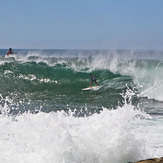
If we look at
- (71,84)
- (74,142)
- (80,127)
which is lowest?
(74,142)

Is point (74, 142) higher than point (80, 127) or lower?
lower

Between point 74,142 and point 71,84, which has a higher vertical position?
point 71,84

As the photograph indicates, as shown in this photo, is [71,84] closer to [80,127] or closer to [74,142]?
[80,127]

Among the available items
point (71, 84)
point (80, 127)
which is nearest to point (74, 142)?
point (80, 127)

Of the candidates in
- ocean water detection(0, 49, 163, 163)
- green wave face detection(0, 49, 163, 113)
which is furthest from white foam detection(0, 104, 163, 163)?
green wave face detection(0, 49, 163, 113)

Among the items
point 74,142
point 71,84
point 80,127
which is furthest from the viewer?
point 71,84

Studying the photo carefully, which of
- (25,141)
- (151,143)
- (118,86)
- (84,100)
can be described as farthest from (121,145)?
(118,86)

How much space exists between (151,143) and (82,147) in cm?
213

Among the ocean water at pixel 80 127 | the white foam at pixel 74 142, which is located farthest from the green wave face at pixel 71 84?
the white foam at pixel 74 142

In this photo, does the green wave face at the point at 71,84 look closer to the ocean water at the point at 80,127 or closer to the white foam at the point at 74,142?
the ocean water at the point at 80,127

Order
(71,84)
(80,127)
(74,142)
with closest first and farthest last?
(74,142)
(80,127)
(71,84)

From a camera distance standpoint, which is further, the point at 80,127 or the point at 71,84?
the point at 71,84

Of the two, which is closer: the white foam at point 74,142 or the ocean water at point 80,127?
the white foam at point 74,142

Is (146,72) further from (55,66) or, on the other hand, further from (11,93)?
(11,93)
